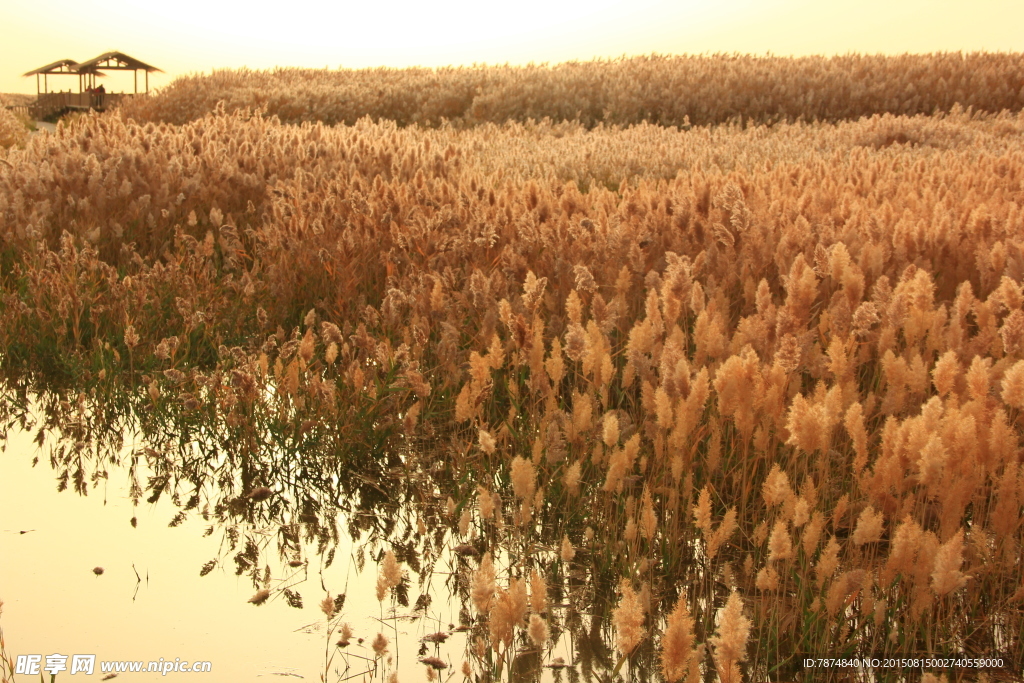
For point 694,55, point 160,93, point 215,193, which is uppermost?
point 694,55

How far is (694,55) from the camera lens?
23.5m

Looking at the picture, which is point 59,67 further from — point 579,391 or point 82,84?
point 579,391

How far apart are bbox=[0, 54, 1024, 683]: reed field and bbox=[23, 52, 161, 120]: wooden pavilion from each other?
23617mm

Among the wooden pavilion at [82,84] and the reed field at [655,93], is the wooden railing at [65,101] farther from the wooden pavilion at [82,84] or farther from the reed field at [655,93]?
the reed field at [655,93]

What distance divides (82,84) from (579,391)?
105 ft

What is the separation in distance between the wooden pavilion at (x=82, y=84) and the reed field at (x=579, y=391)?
23.6 meters

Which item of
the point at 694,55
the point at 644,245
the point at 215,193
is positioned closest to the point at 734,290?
the point at 644,245

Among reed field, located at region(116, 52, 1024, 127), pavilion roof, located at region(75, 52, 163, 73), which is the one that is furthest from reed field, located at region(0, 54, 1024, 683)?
pavilion roof, located at region(75, 52, 163, 73)

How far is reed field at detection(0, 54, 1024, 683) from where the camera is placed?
226cm

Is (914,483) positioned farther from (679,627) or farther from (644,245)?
(644,245)

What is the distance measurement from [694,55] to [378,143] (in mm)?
16764

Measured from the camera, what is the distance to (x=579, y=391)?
3875mm

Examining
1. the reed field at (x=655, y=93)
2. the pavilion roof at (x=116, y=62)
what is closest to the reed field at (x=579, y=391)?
the reed field at (x=655, y=93)

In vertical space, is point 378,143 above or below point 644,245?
above
